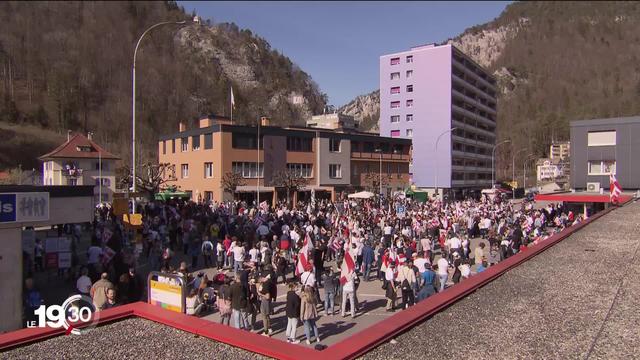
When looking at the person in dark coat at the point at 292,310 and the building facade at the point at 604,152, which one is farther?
the building facade at the point at 604,152

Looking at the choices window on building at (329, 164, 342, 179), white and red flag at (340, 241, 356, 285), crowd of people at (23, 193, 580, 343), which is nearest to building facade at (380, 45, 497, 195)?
window on building at (329, 164, 342, 179)

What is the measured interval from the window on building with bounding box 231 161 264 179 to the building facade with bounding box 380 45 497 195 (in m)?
31.8

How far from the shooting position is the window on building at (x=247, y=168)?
44.3m

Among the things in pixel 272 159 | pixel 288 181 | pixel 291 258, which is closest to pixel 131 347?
pixel 291 258

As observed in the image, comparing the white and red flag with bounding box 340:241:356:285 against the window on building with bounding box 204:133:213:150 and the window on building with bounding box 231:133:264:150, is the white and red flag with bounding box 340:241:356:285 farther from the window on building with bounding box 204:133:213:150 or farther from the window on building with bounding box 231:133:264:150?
the window on building with bounding box 204:133:213:150

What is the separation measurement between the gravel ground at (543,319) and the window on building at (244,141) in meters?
34.8

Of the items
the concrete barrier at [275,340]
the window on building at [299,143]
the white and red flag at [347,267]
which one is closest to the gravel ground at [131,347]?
the concrete barrier at [275,340]

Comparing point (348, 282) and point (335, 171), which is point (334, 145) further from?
point (348, 282)

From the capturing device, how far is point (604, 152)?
165 feet

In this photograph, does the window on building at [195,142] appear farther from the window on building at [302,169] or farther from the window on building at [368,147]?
the window on building at [368,147]

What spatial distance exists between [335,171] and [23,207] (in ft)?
138

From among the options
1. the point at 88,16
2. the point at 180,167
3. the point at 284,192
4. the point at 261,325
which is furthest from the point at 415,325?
the point at 180,167

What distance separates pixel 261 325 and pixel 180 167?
4119cm

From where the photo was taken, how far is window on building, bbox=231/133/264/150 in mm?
44253
